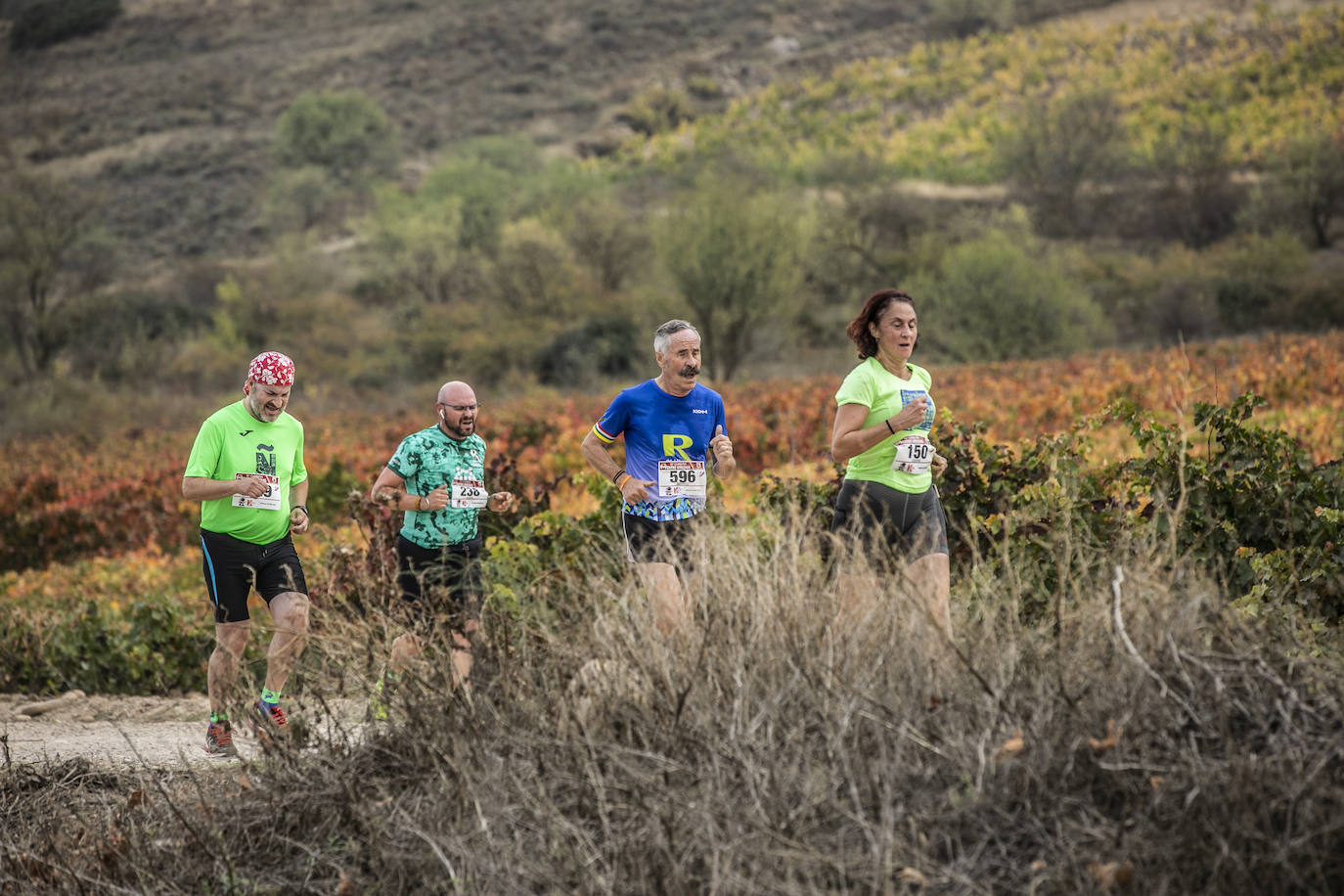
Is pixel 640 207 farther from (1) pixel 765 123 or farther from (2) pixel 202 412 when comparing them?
(2) pixel 202 412

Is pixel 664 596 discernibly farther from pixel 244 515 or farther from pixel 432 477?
pixel 244 515

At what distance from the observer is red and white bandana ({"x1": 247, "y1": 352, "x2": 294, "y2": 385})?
5.57 meters

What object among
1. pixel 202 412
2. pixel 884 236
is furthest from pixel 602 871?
pixel 884 236

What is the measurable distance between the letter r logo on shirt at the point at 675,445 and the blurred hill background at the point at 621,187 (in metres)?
24.2

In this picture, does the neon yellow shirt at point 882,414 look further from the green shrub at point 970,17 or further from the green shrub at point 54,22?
the green shrub at point 54,22

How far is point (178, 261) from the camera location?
69.1 meters

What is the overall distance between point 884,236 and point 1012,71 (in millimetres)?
38347

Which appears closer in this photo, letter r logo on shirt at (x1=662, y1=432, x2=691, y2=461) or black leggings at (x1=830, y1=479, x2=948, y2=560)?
black leggings at (x1=830, y1=479, x2=948, y2=560)

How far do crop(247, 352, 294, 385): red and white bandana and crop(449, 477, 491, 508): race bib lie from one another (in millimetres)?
942

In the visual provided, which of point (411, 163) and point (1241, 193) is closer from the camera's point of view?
point (1241, 193)

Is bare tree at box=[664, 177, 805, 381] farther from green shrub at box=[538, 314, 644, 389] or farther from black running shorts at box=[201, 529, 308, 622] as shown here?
black running shorts at box=[201, 529, 308, 622]

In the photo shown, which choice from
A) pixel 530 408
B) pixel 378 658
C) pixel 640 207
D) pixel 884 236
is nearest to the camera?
pixel 378 658

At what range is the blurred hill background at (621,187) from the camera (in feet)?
119

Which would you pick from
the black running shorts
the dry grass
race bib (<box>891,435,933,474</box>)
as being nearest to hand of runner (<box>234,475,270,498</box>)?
the black running shorts
